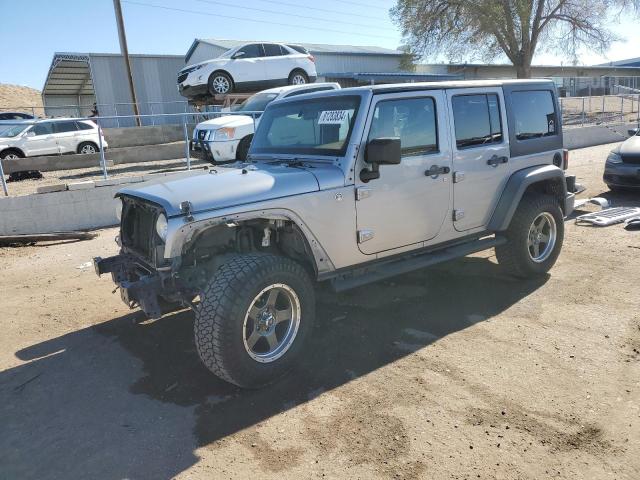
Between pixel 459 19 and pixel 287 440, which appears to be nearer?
pixel 287 440

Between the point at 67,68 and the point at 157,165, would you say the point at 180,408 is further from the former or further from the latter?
the point at 67,68

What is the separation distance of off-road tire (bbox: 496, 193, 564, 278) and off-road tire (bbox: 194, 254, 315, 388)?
A: 2.66m

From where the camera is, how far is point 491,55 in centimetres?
3080

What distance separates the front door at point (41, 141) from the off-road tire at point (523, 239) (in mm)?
14182

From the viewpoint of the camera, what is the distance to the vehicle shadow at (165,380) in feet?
9.34

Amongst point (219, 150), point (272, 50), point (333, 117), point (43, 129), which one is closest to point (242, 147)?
point (219, 150)

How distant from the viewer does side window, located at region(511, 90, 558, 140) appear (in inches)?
198

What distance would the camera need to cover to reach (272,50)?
53.3 feet

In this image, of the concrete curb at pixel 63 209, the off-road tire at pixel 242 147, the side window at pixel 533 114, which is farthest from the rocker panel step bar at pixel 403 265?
the off-road tire at pixel 242 147

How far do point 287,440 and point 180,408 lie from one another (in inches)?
32.4

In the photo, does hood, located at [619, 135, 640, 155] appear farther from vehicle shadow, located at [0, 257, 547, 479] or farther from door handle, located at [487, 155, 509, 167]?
door handle, located at [487, 155, 509, 167]

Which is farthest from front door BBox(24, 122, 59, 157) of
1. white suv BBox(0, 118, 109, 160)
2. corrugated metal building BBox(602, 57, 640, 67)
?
corrugated metal building BBox(602, 57, 640, 67)

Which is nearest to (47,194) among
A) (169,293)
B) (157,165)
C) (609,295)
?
(157,165)

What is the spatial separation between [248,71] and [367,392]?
1405 centimetres
